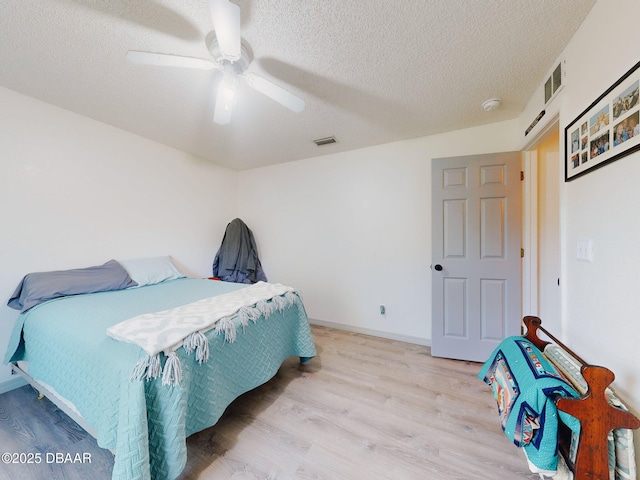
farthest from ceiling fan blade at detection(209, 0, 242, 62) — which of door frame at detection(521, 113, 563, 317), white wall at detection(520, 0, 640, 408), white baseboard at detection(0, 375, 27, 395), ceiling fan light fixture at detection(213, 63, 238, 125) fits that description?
white baseboard at detection(0, 375, 27, 395)

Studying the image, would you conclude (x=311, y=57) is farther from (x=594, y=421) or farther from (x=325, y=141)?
(x=594, y=421)

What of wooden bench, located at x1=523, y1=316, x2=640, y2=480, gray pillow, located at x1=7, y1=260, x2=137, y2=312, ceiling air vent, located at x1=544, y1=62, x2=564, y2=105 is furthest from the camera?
gray pillow, located at x1=7, y1=260, x2=137, y2=312

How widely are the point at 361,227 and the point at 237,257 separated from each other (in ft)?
5.95

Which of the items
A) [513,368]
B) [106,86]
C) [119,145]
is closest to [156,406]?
[513,368]

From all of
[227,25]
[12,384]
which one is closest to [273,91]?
[227,25]

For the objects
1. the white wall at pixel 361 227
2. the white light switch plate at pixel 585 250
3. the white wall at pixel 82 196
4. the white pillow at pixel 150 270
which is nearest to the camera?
the white light switch plate at pixel 585 250

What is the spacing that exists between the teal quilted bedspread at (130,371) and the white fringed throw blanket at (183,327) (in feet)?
0.13

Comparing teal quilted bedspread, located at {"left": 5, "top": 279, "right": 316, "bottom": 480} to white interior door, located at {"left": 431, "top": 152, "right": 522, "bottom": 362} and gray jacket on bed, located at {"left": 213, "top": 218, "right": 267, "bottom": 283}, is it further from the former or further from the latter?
white interior door, located at {"left": 431, "top": 152, "right": 522, "bottom": 362}

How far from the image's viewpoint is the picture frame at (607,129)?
900mm

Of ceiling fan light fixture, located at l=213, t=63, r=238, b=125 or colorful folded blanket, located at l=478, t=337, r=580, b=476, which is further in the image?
ceiling fan light fixture, located at l=213, t=63, r=238, b=125

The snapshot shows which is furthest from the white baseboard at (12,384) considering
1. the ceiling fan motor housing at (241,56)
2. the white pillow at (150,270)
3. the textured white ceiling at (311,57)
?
the ceiling fan motor housing at (241,56)

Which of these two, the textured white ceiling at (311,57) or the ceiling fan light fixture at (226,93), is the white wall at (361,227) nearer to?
the textured white ceiling at (311,57)

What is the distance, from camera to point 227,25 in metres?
1.08

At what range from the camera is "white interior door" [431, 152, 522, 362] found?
217 cm
